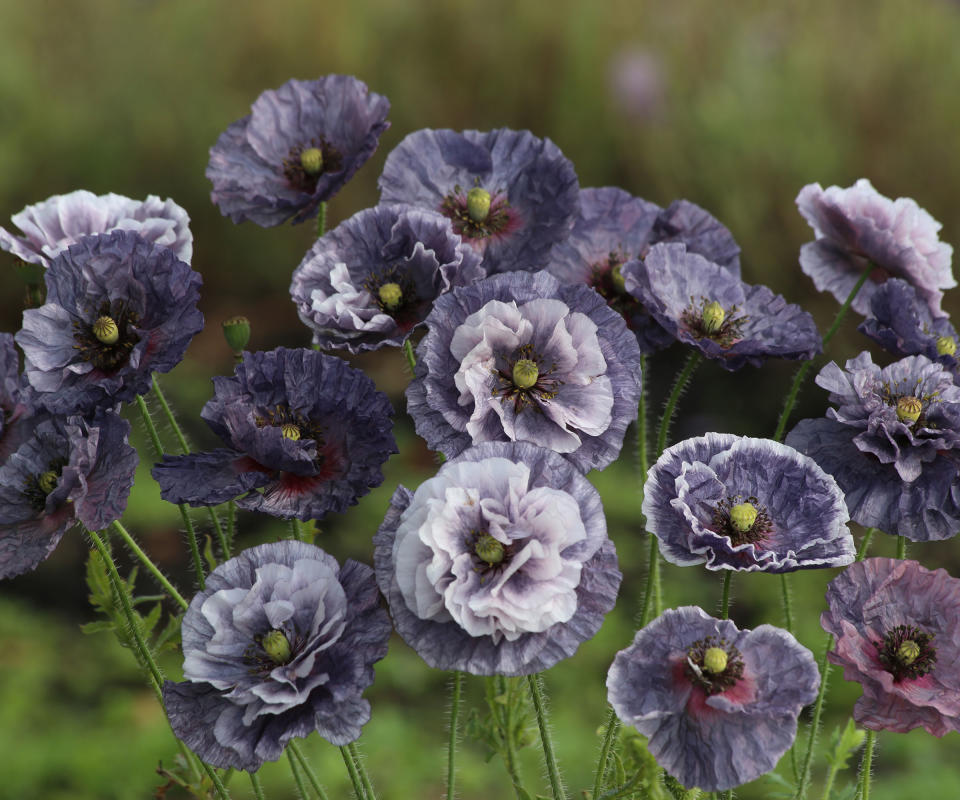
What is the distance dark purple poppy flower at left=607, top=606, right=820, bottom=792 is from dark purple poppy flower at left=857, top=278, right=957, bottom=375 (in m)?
0.50

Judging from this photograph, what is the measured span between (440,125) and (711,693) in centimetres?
432

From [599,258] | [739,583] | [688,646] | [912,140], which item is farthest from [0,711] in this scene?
[912,140]

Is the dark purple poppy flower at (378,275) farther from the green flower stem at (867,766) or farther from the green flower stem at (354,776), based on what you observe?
the green flower stem at (867,766)

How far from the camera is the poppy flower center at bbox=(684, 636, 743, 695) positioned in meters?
1.10

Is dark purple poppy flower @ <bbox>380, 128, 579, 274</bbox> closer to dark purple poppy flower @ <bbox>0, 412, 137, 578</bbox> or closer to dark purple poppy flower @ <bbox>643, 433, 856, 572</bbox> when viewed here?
dark purple poppy flower @ <bbox>643, 433, 856, 572</bbox>

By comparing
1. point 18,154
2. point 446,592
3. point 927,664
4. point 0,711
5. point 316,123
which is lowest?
point 0,711

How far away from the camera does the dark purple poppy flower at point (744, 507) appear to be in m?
1.13

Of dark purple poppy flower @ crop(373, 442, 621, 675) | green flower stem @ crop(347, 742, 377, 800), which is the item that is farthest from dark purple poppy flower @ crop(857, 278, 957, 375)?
green flower stem @ crop(347, 742, 377, 800)

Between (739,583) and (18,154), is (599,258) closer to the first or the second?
(739,583)

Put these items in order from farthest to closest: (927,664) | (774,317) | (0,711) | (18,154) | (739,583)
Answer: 1. (18,154)
2. (739,583)
3. (0,711)
4. (774,317)
5. (927,664)

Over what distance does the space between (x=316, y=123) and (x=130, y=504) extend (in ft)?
8.27

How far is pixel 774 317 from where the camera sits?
1.48 m

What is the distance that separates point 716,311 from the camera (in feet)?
4.66

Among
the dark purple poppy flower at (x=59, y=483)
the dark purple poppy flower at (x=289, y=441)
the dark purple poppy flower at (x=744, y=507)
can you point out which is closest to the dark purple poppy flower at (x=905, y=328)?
the dark purple poppy flower at (x=744, y=507)
